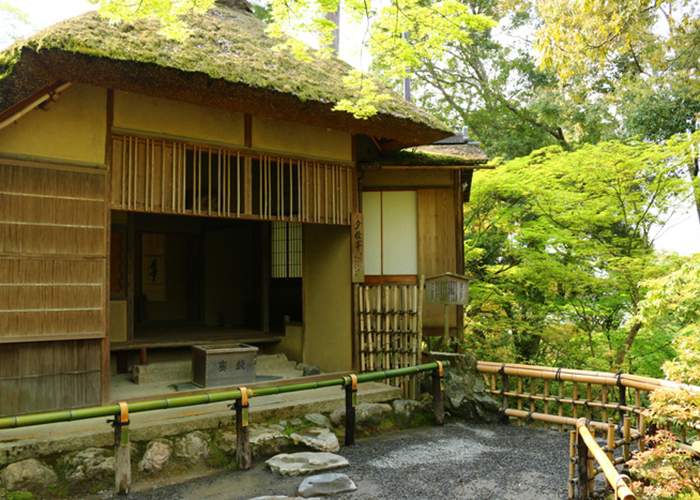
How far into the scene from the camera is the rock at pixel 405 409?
6949 millimetres

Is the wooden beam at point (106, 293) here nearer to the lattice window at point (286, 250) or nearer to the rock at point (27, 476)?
the rock at point (27, 476)

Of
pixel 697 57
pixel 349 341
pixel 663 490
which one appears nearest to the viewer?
pixel 663 490

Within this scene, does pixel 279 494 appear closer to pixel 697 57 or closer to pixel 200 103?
pixel 200 103

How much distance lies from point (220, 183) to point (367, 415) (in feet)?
11.4

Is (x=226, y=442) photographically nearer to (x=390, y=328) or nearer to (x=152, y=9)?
(x=390, y=328)

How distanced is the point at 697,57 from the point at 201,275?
36.6ft

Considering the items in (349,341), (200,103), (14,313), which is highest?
(200,103)

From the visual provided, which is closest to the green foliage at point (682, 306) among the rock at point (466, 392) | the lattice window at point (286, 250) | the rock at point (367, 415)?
the rock at point (466, 392)

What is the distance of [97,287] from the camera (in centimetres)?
582

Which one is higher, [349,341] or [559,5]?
[559,5]

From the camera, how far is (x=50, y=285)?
18.2 ft

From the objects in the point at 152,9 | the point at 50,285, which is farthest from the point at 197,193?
the point at 152,9

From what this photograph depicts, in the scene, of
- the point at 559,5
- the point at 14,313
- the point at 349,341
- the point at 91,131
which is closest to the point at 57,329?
the point at 14,313

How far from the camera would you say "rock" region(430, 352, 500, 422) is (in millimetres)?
7082
